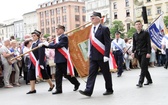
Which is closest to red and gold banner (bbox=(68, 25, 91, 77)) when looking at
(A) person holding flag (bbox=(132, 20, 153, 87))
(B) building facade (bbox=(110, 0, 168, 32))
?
(A) person holding flag (bbox=(132, 20, 153, 87))

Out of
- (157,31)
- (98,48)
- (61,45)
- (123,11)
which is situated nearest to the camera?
(98,48)

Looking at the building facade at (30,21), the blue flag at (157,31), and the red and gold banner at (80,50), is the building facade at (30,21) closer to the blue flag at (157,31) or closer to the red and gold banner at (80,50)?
the blue flag at (157,31)

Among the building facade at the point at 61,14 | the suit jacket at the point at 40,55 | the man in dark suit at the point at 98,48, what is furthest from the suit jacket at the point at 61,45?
the building facade at the point at 61,14

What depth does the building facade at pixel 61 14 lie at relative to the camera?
111938mm

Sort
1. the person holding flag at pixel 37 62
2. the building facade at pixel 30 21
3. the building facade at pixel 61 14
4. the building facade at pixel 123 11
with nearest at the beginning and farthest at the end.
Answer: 1. the person holding flag at pixel 37 62
2. the building facade at pixel 123 11
3. the building facade at pixel 61 14
4. the building facade at pixel 30 21

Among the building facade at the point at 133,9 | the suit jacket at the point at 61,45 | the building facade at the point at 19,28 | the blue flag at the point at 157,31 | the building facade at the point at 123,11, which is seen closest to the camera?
the suit jacket at the point at 61,45

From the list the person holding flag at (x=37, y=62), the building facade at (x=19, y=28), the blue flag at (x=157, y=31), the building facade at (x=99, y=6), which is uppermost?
the building facade at (x=99, y=6)

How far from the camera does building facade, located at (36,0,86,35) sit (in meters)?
112

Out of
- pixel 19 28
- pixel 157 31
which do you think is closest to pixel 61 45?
pixel 157 31

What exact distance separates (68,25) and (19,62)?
98.5 meters

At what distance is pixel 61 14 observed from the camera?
377ft

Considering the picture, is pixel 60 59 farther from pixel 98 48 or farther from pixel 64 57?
pixel 98 48

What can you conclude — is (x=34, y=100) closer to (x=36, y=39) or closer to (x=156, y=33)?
(x=36, y=39)

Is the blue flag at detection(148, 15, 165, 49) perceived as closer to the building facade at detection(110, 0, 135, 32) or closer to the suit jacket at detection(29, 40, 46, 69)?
the suit jacket at detection(29, 40, 46, 69)
